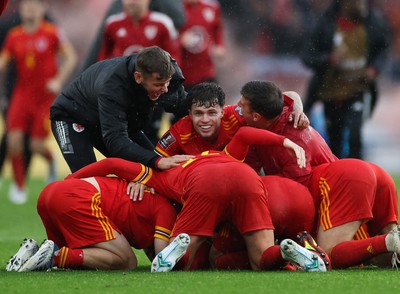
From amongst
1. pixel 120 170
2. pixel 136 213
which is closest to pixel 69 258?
pixel 136 213

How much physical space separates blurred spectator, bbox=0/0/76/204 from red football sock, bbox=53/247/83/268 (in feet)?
24.9

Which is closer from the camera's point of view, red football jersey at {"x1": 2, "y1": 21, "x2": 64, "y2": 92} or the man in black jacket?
the man in black jacket

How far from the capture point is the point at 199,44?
45.1 ft

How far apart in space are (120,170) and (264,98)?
0.94 m

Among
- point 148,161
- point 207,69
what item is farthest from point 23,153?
point 148,161

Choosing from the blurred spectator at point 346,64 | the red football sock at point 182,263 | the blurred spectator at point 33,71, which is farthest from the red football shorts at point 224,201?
Result: the blurred spectator at point 33,71

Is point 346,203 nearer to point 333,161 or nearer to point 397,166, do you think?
point 333,161

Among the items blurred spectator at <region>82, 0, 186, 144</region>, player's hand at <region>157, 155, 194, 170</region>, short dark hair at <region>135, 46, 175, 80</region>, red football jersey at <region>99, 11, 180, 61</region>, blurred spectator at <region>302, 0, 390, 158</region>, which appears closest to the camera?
player's hand at <region>157, 155, 194, 170</region>

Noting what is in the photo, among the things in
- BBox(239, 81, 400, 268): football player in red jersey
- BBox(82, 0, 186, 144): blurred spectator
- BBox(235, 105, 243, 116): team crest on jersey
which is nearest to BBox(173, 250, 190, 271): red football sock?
BBox(239, 81, 400, 268): football player in red jersey

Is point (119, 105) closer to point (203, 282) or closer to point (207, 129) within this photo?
point (207, 129)

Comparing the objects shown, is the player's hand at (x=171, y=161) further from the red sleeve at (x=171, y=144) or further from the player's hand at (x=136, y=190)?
the red sleeve at (x=171, y=144)

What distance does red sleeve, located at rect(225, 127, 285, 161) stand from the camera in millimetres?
6141

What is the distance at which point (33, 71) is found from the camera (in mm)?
14719

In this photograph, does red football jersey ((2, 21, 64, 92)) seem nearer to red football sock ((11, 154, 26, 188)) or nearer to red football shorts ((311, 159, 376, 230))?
red football sock ((11, 154, 26, 188))
